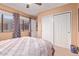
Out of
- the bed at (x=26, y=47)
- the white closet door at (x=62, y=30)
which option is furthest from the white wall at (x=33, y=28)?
the white closet door at (x=62, y=30)

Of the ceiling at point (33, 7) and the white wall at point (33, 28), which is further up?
the ceiling at point (33, 7)

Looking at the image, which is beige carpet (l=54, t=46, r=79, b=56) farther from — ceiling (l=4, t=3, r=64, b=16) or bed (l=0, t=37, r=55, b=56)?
ceiling (l=4, t=3, r=64, b=16)

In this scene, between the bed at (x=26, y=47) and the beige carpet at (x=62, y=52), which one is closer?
the bed at (x=26, y=47)

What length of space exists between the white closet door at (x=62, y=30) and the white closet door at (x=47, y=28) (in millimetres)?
58

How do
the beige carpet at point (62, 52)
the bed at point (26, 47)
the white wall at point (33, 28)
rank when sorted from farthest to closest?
the white wall at point (33, 28) < the beige carpet at point (62, 52) < the bed at point (26, 47)

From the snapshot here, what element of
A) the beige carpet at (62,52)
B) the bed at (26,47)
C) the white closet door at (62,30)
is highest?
the white closet door at (62,30)

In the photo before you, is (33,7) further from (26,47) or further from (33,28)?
(26,47)

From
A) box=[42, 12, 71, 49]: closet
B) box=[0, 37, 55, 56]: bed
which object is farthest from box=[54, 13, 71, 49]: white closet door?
box=[0, 37, 55, 56]: bed

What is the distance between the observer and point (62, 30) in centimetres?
141

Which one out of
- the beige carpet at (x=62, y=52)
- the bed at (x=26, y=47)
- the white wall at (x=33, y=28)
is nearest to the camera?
the bed at (x=26, y=47)

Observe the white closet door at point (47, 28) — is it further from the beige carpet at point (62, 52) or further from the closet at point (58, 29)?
the beige carpet at point (62, 52)

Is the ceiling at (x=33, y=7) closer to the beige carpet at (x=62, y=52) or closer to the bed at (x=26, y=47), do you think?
the bed at (x=26, y=47)

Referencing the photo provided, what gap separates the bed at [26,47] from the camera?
1170mm

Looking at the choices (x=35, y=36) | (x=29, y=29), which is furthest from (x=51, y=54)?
(x=29, y=29)
